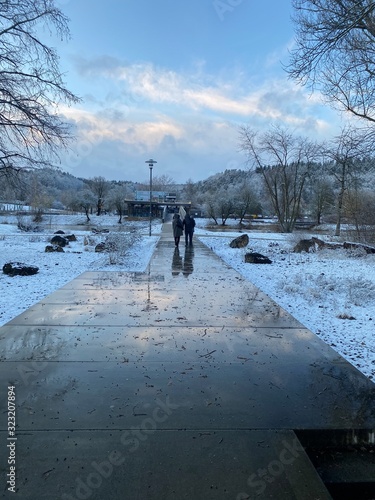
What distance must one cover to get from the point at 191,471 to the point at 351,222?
21654 mm

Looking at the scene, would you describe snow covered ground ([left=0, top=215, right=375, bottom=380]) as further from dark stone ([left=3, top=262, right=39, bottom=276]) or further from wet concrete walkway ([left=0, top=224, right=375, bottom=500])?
wet concrete walkway ([left=0, top=224, right=375, bottom=500])

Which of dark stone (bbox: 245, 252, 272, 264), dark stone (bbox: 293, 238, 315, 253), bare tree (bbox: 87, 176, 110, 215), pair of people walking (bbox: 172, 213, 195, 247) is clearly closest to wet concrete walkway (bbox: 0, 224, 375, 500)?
dark stone (bbox: 245, 252, 272, 264)

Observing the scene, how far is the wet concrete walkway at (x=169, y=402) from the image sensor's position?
2381mm

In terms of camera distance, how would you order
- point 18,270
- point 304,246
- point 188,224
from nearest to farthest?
point 18,270, point 304,246, point 188,224

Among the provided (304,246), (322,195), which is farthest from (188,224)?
(322,195)

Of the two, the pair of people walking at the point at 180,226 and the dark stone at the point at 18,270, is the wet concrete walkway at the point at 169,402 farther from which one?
the pair of people walking at the point at 180,226

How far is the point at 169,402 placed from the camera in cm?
335

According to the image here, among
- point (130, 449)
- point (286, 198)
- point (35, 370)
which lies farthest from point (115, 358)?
point (286, 198)

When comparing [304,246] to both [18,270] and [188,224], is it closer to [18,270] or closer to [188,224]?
[188,224]

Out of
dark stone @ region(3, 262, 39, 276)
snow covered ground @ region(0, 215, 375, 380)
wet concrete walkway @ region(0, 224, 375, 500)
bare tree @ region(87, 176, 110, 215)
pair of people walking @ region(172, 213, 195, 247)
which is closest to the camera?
wet concrete walkway @ region(0, 224, 375, 500)

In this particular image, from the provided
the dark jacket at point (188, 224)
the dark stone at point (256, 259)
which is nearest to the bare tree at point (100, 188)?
the dark jacket at point (188, 224)

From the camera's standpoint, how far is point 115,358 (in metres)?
4.33

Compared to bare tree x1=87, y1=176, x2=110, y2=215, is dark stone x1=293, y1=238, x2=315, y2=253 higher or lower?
lower

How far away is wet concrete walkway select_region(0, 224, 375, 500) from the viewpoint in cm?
238
